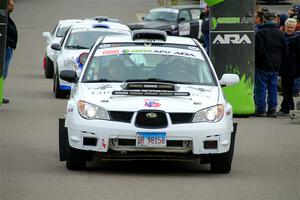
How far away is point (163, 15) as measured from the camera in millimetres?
41094

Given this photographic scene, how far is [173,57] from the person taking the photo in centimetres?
1321

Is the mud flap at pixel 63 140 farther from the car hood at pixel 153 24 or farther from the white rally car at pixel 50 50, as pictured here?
the car hood at pixel 153 24

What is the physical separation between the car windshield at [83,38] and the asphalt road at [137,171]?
2140 mm

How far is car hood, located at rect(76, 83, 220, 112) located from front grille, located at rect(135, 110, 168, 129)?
0.18 feet

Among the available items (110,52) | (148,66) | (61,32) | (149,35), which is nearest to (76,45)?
(61,32)

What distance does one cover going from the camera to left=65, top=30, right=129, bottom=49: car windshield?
23297mm

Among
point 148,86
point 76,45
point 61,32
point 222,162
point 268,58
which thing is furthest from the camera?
point 61,32

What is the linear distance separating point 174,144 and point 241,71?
27.8 feet

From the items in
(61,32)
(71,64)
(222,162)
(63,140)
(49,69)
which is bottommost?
(49,69)

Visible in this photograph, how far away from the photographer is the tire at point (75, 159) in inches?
470

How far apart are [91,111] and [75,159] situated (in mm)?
603

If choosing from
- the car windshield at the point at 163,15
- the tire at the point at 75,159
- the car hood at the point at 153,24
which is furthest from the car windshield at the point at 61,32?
the tire at the point at 75,159

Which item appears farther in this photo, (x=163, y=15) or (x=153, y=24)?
(x=163, y=15)

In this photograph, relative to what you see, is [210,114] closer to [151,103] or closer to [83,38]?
[151,103]
